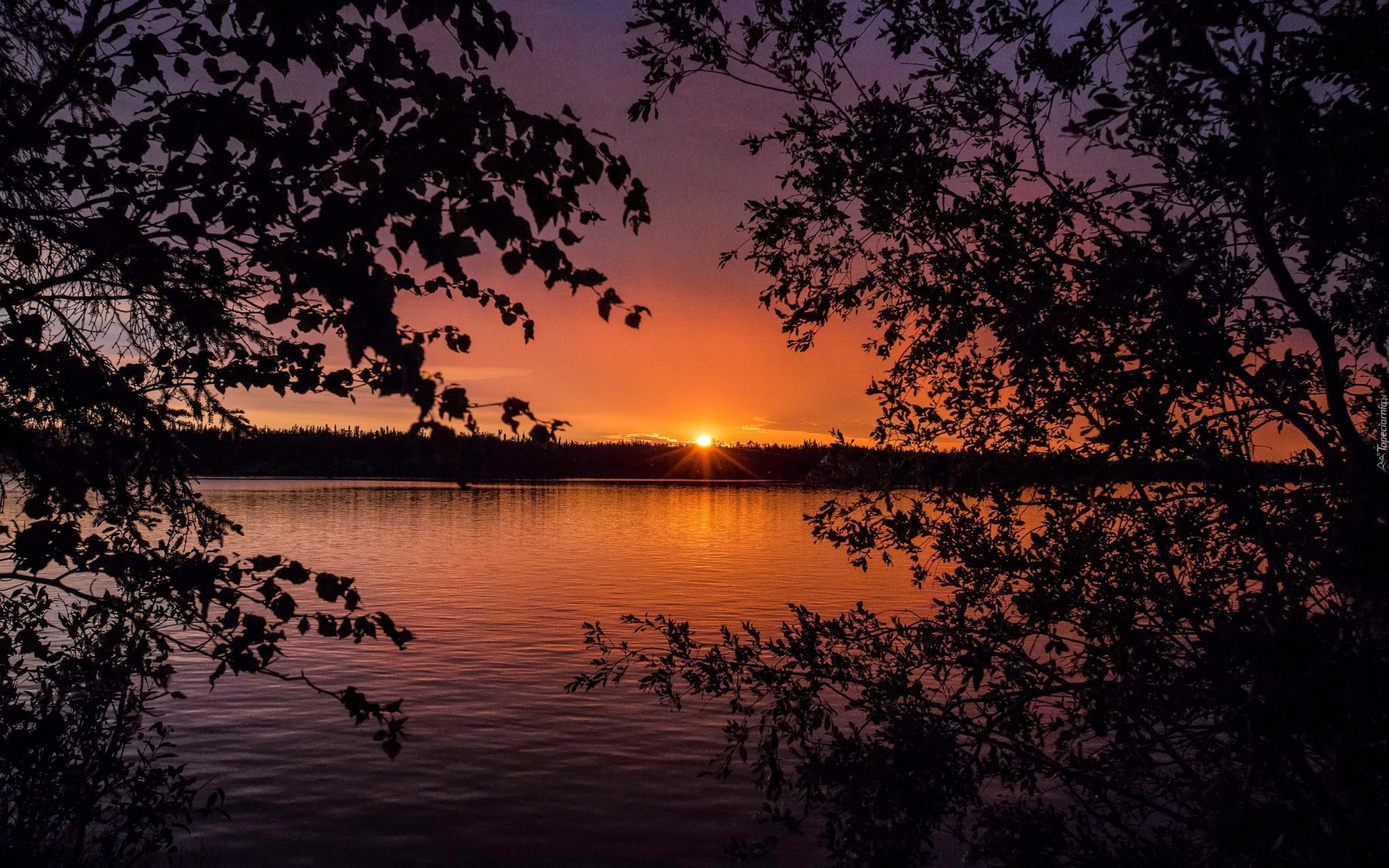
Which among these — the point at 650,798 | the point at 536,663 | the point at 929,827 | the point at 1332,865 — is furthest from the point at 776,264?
the point at 536,663

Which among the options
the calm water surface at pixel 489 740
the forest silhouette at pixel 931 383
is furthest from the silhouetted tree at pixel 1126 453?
the calm water surface at pixel 489 740

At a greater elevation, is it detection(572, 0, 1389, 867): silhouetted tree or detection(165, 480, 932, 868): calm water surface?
detection(572, 0, 1389, 867): silhouetted tree

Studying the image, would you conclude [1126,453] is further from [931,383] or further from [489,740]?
[489,740]

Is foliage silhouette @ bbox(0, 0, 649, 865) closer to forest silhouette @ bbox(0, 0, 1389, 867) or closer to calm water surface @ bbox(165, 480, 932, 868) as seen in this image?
forest silhouette @ bbox(0, 0, 1389, 867)

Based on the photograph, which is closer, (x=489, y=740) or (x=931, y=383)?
(x=931, y=383)

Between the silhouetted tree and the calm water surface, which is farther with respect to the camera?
the calm water surface

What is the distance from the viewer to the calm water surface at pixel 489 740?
1187cm

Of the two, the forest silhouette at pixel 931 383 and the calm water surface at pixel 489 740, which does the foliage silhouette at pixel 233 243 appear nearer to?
the forest silhouette at pixel 931 383

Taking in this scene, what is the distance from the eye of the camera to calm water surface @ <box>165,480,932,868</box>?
467 inches

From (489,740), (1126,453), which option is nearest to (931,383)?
(1126,453)

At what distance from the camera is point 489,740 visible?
52.2 ft

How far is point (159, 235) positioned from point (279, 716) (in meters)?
13.6

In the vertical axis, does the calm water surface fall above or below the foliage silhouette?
below

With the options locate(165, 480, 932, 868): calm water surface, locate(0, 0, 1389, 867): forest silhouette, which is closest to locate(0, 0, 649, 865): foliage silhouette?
locate(0, 0, 1389, 867): forest silhouette
